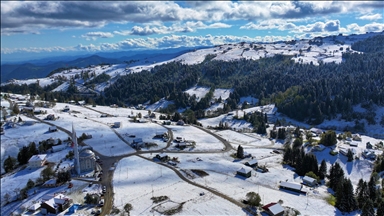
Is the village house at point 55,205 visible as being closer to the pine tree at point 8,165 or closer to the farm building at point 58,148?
the pine tree at point 8,165

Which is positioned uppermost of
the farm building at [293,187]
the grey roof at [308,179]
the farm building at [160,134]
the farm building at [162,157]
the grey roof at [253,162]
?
the farm building at [162,157]

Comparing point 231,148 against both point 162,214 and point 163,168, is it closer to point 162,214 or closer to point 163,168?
point 163,168

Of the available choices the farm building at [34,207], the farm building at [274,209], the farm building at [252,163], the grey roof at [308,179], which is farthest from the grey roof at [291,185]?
the farm building at [34,207]

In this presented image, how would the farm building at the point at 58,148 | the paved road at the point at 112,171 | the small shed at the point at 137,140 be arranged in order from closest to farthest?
the paved road at the point at 112,171 → the farm building at the point at 58,148 → the small shed at the point at 137,140

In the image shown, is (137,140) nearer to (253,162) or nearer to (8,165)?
(8,165)

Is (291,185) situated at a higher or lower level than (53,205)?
lower

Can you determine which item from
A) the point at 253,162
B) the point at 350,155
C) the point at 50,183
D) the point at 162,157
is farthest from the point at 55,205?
the point at 350,155

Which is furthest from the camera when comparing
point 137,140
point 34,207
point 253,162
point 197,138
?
point 197,138

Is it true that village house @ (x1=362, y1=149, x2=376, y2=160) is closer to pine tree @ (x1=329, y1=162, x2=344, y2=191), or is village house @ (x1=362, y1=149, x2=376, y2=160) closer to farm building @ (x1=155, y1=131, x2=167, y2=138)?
pine tree @ (x1=329, y1=162, x2=344, y2=191)

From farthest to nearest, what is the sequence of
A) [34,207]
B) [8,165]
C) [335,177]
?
[8,165]
[335,177]
[34,207]
